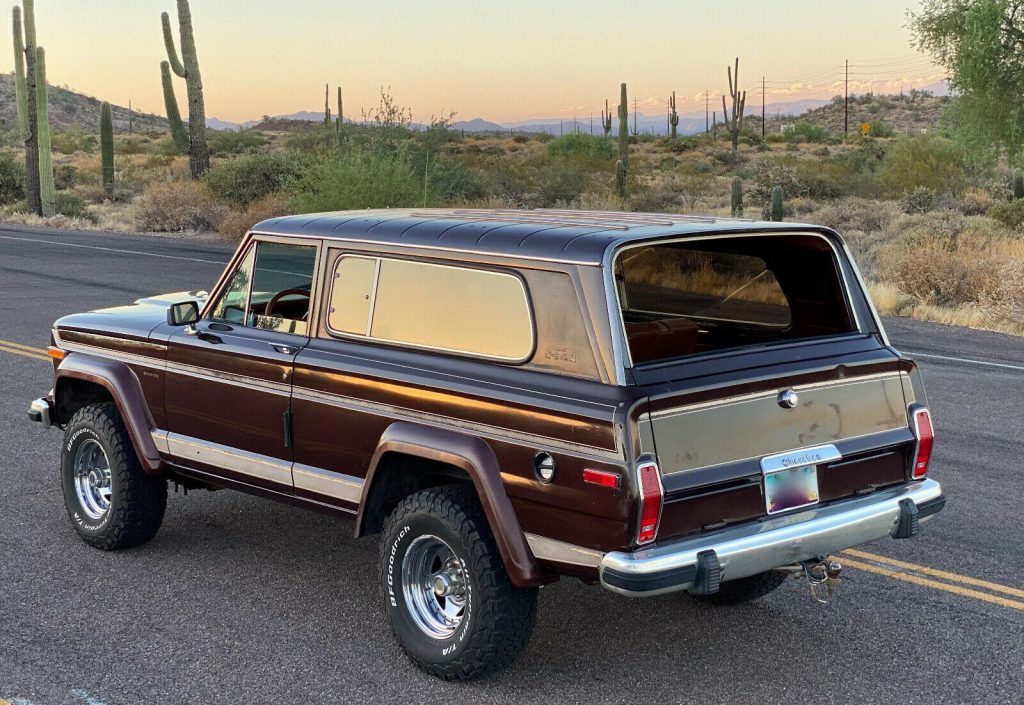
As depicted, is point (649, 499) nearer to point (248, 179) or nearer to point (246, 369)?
point (246, 369)

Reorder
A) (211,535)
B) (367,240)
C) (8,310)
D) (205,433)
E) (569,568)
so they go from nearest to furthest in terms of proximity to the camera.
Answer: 1. (569,568)
2. (367,240)
3. (205,433)
4. (211,535)
5. (8,310)

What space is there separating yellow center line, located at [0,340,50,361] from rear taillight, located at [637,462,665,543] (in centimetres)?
962

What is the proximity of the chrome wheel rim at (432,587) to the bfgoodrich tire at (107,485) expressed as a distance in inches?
78.5

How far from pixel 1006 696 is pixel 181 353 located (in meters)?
4.02

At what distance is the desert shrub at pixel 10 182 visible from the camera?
4594cm

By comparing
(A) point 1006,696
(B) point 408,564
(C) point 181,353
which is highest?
(C) point 181,353

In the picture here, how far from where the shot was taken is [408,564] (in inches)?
197

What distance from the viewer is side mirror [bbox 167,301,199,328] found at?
5.99 meters

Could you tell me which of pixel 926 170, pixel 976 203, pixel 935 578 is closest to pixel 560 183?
pixel 926 170

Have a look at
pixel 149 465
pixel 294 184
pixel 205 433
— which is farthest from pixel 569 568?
pixel 294 184

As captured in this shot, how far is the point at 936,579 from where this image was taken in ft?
20.2

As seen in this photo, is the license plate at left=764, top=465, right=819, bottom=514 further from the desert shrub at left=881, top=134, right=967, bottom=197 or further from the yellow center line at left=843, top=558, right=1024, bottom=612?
the desert shrub at left=881, top=134, right=967, bottom=197

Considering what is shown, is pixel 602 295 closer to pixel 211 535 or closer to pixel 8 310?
pixel 211 535

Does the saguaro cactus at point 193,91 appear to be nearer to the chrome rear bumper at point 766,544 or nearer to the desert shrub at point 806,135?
the chrome rear bumper at point 766,544
